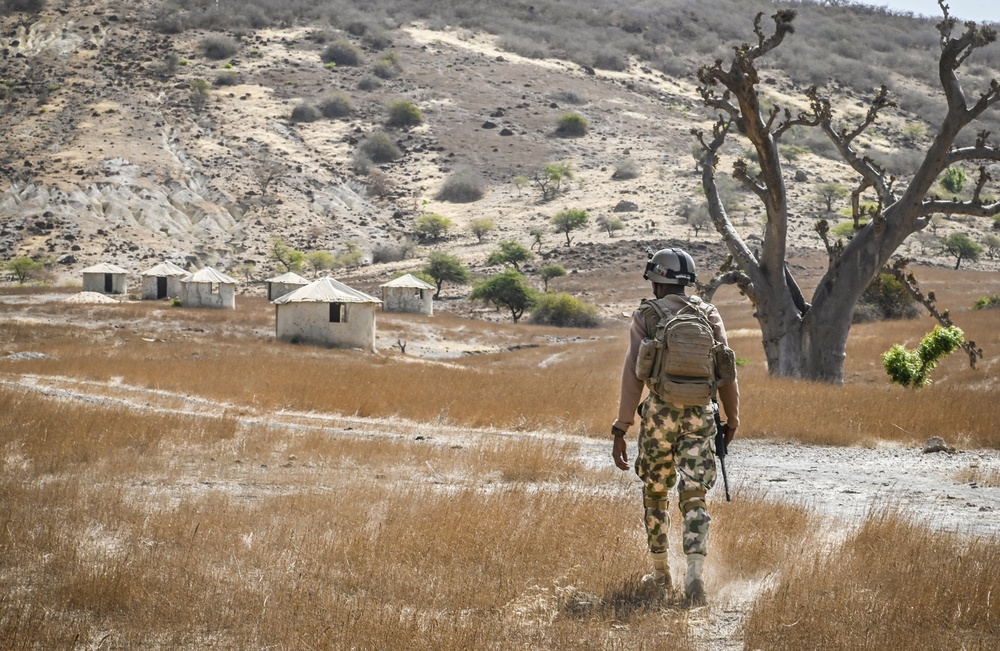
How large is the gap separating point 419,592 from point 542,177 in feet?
261

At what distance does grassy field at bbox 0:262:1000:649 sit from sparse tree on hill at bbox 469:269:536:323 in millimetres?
39540

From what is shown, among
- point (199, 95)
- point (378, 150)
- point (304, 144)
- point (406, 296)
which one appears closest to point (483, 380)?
point (406, 296)

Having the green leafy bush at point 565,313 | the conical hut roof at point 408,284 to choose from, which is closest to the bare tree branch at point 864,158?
the green leafy bush at point 565,313

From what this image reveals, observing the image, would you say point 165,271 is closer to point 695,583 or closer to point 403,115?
point 403,115

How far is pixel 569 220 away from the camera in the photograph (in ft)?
230

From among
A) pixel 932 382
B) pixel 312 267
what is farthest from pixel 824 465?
pixel 312 267

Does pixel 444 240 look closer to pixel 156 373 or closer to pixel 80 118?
pixel 80 118

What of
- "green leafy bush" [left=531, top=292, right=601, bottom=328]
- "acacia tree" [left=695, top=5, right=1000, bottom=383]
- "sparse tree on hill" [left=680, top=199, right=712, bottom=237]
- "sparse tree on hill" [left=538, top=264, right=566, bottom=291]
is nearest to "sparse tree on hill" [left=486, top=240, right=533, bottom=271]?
"sparse tree on hill" [left=538, top=264, right=566, bottom=291]

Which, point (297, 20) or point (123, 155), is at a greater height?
point (297, 20)

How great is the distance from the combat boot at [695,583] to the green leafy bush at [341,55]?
4164 inches

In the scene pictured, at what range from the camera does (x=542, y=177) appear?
83.4 metres

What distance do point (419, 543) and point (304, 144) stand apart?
82.1 meters

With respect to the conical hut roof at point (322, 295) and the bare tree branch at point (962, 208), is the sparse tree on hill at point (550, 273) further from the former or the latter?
the bare tree branch at point (962, 208)

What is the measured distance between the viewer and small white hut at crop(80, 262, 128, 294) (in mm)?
53812
